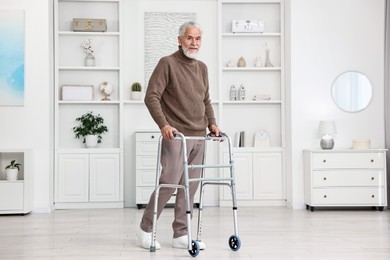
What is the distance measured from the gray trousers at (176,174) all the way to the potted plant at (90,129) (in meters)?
3.21

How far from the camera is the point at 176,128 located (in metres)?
3.94

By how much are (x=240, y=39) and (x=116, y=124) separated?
1827 mm

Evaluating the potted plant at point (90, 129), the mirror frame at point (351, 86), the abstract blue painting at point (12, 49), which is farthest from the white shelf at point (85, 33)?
the mirror frame at point (351, 86)

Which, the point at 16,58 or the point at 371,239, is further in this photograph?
the point at 16,58

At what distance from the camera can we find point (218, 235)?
15.5 ft

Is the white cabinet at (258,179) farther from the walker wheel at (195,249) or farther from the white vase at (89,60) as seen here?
the walker wheel at (195,249)

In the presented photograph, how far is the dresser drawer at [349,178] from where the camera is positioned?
6.59m

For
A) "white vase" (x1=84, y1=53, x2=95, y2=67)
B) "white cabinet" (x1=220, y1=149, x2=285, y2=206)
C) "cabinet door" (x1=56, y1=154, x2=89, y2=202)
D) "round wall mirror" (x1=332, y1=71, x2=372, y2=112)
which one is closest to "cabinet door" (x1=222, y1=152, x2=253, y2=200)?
"white cabinet" (x1=220, y1=149, x2=285, y2=206)

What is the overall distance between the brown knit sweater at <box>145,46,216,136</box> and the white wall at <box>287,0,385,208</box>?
3.11m

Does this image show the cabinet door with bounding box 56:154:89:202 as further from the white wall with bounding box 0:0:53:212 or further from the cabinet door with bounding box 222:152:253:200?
the cabinet door with bounding box 222:152:253:200

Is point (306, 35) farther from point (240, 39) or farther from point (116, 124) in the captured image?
point (116, 124)

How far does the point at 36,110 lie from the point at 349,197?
3505mm

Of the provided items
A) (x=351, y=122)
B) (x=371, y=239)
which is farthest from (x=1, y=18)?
(x=371, y=239)

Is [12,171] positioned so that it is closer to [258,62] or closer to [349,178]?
[258,62]
